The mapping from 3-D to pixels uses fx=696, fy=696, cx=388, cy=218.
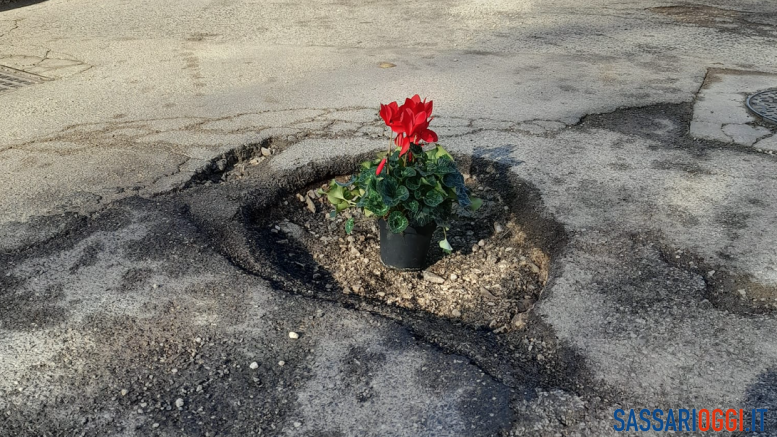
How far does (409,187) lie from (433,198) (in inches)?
4.2

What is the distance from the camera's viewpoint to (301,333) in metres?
2.54

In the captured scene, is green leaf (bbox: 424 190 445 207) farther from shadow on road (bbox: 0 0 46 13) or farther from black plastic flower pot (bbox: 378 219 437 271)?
shadow on road (bbox: 0 0 46 13)

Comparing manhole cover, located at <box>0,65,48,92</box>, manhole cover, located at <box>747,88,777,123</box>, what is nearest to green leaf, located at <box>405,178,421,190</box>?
manhole cover, located at <box>747,88,777,123</box>

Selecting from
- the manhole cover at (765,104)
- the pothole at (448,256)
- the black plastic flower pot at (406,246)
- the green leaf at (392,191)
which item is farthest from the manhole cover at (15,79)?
the manhole cover at (765,104)

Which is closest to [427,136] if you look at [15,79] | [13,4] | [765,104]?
[765,104]

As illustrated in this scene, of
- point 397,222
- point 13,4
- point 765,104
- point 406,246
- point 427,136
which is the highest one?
point 13,4

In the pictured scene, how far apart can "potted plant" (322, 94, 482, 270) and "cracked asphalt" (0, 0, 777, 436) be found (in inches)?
16.5

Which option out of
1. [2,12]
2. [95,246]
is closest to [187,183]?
[95,246]

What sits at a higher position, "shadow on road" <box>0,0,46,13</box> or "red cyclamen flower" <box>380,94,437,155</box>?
"shadow on road" <box>0,0,46,13</box>

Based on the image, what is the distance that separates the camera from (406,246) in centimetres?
305

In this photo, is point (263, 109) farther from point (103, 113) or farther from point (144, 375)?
point (144, 375)

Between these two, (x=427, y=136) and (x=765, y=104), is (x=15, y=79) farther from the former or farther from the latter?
(x=765, y=104)

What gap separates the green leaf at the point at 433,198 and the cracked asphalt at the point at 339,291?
1.53ft

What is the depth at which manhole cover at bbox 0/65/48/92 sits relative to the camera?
5.47 metres
